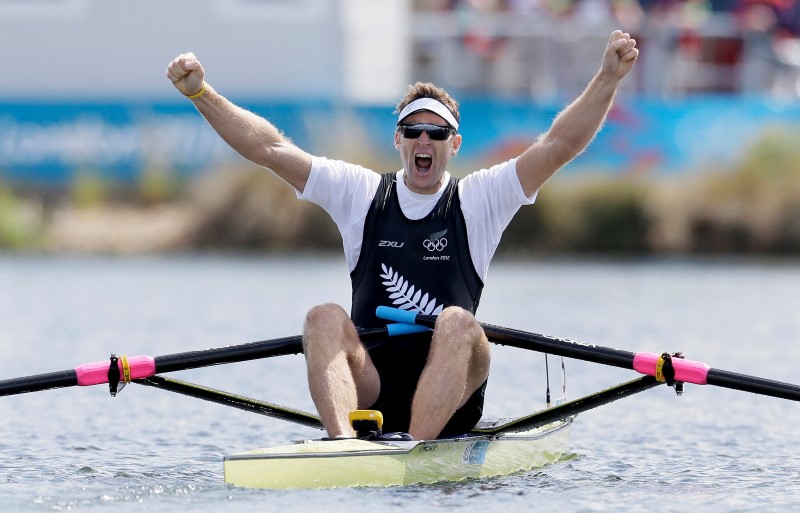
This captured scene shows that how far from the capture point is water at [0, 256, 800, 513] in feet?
24.5

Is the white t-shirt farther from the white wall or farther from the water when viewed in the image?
the white wall

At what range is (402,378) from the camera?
321 inches

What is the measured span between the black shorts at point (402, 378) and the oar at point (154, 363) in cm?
7

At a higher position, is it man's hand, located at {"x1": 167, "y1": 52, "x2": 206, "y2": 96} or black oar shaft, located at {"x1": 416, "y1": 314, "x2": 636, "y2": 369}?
man's hand, located at {"x1": 167, "y1": 52, "x2": 206, "y2": 96}

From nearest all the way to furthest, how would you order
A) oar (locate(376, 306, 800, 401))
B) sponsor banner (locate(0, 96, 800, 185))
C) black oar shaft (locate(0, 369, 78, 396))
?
black oar shaft (locate(0, 369, 78, 396))
oar (locate(376, 306, 800, 401))
sponsor banner (locate(0, 96, 800, 185))

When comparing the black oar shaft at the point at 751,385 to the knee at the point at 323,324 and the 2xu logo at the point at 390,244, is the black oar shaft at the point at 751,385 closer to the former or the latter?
the 2xu logo at the point at 390,244

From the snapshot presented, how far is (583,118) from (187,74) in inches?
80.2

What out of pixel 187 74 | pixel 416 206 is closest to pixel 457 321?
pixel 416 206

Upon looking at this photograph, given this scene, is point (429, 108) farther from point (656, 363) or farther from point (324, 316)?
point (656, 363)

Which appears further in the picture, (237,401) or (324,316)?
(237,401)

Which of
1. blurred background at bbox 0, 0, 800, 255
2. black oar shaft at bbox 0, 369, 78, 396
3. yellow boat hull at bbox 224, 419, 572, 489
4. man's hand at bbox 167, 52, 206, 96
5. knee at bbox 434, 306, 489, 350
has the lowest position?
yellow boat hull at bbox 224, 419, 572, 489

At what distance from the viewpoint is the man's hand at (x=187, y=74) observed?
812cm

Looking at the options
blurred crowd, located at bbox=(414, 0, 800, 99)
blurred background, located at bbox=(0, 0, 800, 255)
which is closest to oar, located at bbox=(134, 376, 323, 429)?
blurred background, located at bbox=(0, 0, 800, 255)

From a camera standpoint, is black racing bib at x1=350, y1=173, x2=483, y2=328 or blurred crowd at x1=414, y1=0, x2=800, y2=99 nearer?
black racing bib at x1=350, y1=173, x2=483, y2=328
